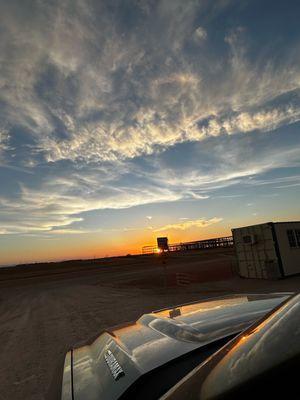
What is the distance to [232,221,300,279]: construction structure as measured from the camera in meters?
19.6

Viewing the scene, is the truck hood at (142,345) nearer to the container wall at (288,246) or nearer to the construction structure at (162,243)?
the construction structure at (162,243)

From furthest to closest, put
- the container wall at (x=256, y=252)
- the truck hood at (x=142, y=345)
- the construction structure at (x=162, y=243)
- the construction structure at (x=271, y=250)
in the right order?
the container wall at (x=256, y=252) < the construction structure at (x=271, y=250) < the construction structure at (x=162, y=243) < the truck hood at (x=142, y=345)

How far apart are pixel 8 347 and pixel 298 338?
8.32 metres

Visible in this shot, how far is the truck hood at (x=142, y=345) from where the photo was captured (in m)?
1.62

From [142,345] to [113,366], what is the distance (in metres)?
0.28

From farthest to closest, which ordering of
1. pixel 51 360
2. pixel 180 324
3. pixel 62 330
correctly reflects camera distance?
pixel 62 330
pixel 51 360
pixel 180 324

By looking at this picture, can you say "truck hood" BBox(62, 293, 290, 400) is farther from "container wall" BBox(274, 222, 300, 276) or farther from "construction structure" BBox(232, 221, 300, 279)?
"container wall" BBox(274, 222, 300, 276)

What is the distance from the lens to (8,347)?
7.54 meters

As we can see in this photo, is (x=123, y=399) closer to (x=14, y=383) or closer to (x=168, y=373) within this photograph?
(x=168, y=373)

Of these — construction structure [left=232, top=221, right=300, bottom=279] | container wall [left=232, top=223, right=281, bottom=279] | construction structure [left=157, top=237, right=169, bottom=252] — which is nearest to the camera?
construction structure [left=157, top=237, right=169, bottom=252]

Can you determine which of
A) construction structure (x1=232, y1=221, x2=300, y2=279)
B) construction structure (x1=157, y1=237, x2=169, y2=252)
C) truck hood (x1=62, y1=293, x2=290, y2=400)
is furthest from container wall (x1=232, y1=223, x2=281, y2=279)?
truck hood (x1=62, y1=293, x2=290, y2=400)

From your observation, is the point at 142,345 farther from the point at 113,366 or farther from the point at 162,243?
the point at 162,243

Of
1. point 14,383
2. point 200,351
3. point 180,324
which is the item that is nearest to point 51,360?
point 14,383

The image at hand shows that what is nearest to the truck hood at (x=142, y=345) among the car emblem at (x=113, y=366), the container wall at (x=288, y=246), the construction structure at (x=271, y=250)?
the car emblem at (x=113, y=366)
